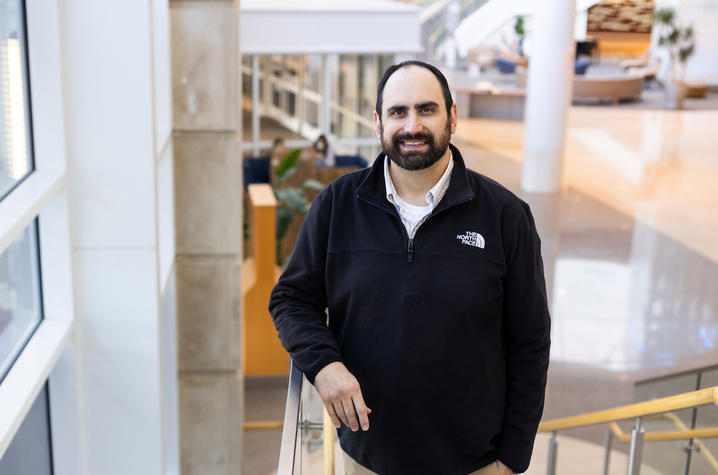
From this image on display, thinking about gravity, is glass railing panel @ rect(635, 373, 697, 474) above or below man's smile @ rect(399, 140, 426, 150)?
below

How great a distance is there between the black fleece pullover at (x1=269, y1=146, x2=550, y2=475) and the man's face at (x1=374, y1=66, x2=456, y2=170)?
11cm

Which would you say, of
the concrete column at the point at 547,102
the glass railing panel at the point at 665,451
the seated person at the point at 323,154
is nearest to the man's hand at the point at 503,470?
the glass railing panel at the point at 665,451

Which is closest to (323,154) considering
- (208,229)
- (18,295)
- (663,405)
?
(208,229)

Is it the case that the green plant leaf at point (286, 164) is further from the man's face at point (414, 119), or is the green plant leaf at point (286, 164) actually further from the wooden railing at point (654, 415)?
the man's face at point (414, 119)

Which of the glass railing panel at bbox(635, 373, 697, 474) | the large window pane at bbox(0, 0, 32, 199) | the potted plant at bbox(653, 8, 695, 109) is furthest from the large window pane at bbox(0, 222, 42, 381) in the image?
the potted plant at bbox(653, 8, 695, 109)

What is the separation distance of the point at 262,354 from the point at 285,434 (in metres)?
7.46

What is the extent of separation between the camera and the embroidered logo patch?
7.09 ft

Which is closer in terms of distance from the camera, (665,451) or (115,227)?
(665,451)

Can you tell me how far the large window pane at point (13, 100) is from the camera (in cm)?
305

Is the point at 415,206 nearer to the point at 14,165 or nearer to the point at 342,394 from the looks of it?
the point at 342,394

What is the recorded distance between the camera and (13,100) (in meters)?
3.18

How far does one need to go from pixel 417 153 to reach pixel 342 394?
0.60 metres

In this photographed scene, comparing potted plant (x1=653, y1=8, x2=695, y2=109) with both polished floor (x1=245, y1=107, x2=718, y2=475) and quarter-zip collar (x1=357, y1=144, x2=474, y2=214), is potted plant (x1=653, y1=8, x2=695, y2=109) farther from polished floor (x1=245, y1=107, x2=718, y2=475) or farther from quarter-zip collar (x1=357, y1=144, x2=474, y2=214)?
quarter-zip collar (x1=357, y1=144, x2=474, y2=214)

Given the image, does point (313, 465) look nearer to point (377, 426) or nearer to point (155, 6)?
point (377, 426)
